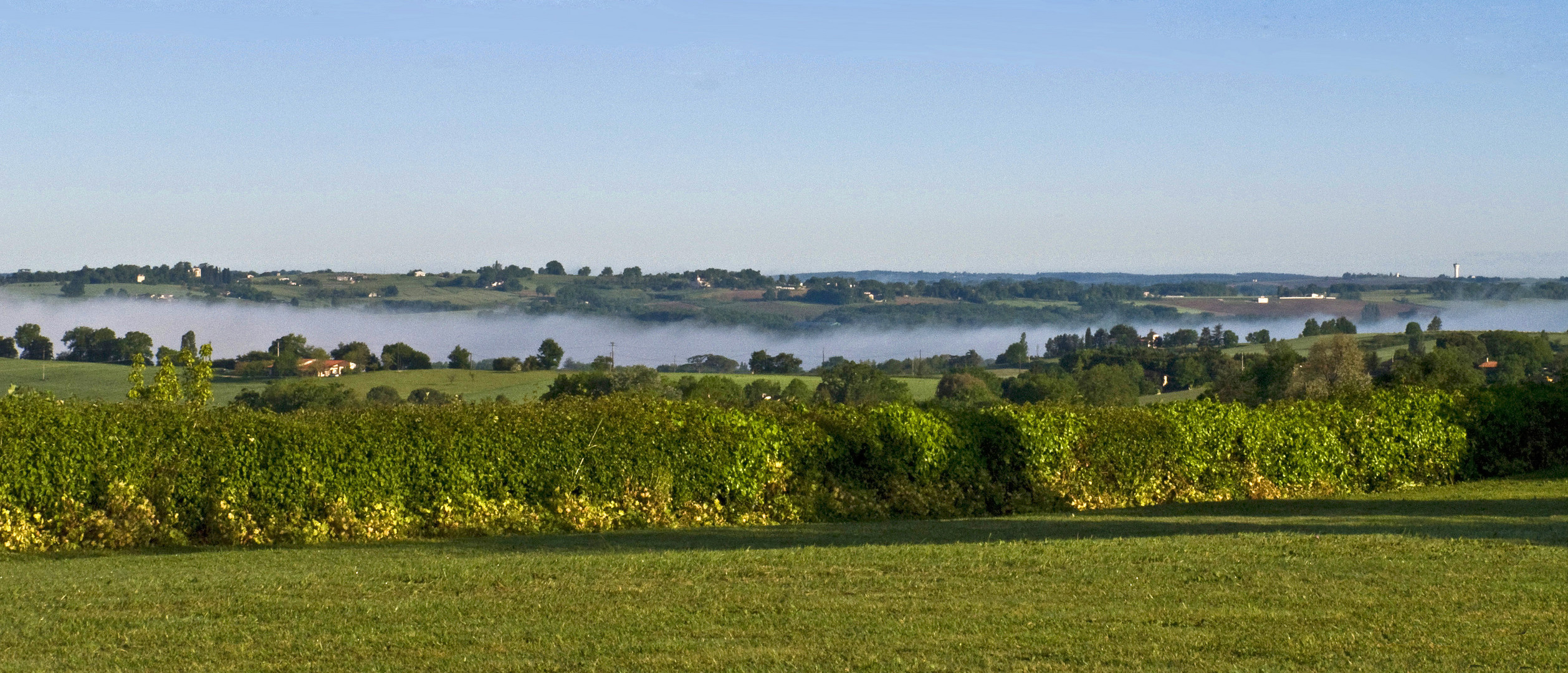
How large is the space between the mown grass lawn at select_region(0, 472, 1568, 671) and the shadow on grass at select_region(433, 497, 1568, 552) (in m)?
0.14

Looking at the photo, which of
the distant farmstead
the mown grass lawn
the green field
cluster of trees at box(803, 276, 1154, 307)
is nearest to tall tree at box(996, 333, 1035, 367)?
the green field

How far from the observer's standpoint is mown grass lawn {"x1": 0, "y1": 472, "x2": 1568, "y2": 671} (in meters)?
6.87

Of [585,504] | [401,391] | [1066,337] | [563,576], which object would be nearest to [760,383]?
[401,391]

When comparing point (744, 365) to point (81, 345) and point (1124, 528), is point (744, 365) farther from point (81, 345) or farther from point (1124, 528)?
point (1124, 528)

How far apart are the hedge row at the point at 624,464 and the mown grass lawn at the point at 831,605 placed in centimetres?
81

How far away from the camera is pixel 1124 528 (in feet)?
45.1

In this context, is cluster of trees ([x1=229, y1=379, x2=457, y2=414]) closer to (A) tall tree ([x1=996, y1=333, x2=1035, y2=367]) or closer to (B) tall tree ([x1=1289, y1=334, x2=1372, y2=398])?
(B) tall tree ([x1=1289, y1=334, x2=1372, y2=398])

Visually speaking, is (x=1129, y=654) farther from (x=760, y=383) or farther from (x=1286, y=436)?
(x=760, y=383)

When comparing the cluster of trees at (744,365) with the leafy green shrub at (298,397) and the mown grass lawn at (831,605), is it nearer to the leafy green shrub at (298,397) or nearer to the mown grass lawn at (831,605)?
the leafy green shrub at (298,397)

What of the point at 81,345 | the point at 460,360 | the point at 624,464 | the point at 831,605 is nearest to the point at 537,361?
the point at 460,360

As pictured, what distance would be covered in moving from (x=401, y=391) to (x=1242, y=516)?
34.3 metres

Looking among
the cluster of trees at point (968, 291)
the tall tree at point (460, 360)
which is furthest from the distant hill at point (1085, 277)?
the tall tree at point (460, 360)

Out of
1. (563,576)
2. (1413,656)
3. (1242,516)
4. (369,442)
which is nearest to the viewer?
(1413,656)

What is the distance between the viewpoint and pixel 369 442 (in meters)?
13.7
